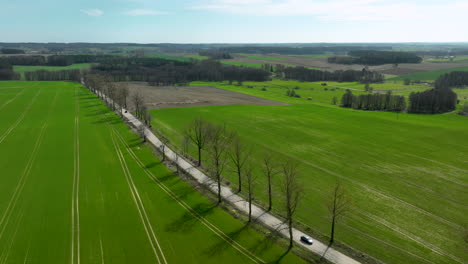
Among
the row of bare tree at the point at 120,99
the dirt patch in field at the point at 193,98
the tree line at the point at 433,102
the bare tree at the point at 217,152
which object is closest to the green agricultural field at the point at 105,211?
the bare tree at the point at 217,152

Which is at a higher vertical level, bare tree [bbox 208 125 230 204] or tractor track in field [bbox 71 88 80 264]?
bare tree [bbox 208 125 230 204]

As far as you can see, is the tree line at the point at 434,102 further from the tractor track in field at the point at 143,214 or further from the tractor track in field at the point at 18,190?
the tractor track in field at the point at 18,190

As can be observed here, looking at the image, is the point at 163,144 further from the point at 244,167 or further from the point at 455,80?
the point at 455,80

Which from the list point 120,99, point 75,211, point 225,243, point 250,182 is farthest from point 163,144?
point 120,99

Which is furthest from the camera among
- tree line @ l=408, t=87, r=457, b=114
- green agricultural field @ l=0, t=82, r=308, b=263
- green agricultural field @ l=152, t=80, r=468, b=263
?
tree line @ l=408, t=87, r=457, b=114

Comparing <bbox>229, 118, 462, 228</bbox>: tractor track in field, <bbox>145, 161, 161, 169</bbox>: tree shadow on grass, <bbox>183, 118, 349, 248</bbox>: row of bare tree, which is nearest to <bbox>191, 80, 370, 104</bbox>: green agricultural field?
<bbox>183, 118, 349, 248</bbox>: row of bare tree

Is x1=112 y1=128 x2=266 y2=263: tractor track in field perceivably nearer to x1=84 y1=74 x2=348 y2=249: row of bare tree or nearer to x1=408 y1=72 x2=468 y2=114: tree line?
x1=84 y1=74 x2=348 y2=249: row of bare tree

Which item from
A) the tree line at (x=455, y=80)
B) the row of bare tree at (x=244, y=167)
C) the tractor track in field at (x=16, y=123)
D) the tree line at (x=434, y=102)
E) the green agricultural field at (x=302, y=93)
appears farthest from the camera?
the tree line at (x=455, y=80)
